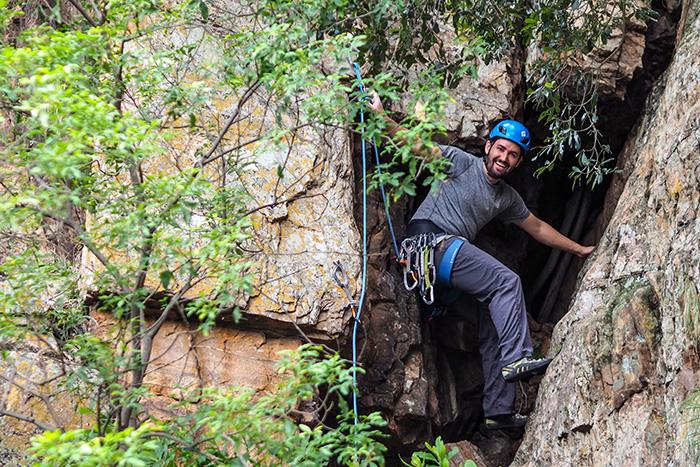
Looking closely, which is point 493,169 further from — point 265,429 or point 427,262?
point 265,429

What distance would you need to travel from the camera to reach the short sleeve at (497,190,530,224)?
6960 millimetres

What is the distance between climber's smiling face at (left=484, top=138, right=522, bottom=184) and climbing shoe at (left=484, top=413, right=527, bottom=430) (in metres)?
1.75

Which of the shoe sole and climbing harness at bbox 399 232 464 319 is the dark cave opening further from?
the shoe sole

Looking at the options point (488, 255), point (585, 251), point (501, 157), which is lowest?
point (488, 255)

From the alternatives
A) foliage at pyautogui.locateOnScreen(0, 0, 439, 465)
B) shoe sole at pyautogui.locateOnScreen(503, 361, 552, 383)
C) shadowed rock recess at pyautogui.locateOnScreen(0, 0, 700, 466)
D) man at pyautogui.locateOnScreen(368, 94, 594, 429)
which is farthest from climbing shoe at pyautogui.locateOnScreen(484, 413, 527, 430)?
foliage at pyautogui.locateOnScreen(0, 0, 439, 465)

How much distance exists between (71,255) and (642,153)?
13.1ft

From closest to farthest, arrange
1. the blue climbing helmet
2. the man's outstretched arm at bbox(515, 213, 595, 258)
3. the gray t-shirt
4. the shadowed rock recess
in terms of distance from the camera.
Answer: the shadowed rock recess
the blue climbing helmet
the gray t-shirt
the man's outstretched arm at bbox(515, 213, 595, 258)

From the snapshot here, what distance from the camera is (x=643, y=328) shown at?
16.6 feet

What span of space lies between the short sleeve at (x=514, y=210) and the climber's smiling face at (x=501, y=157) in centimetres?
30

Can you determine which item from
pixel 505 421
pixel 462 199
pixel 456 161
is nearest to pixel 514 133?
pixel 456 161

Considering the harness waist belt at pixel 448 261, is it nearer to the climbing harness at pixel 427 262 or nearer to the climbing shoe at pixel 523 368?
the climbing harness at pixel 427 262

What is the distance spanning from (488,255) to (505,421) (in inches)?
46.4

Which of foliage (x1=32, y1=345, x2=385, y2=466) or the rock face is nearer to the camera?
foliage (x1=32, y1=345, x2=385, y2=466)

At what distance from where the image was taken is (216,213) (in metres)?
4.79
